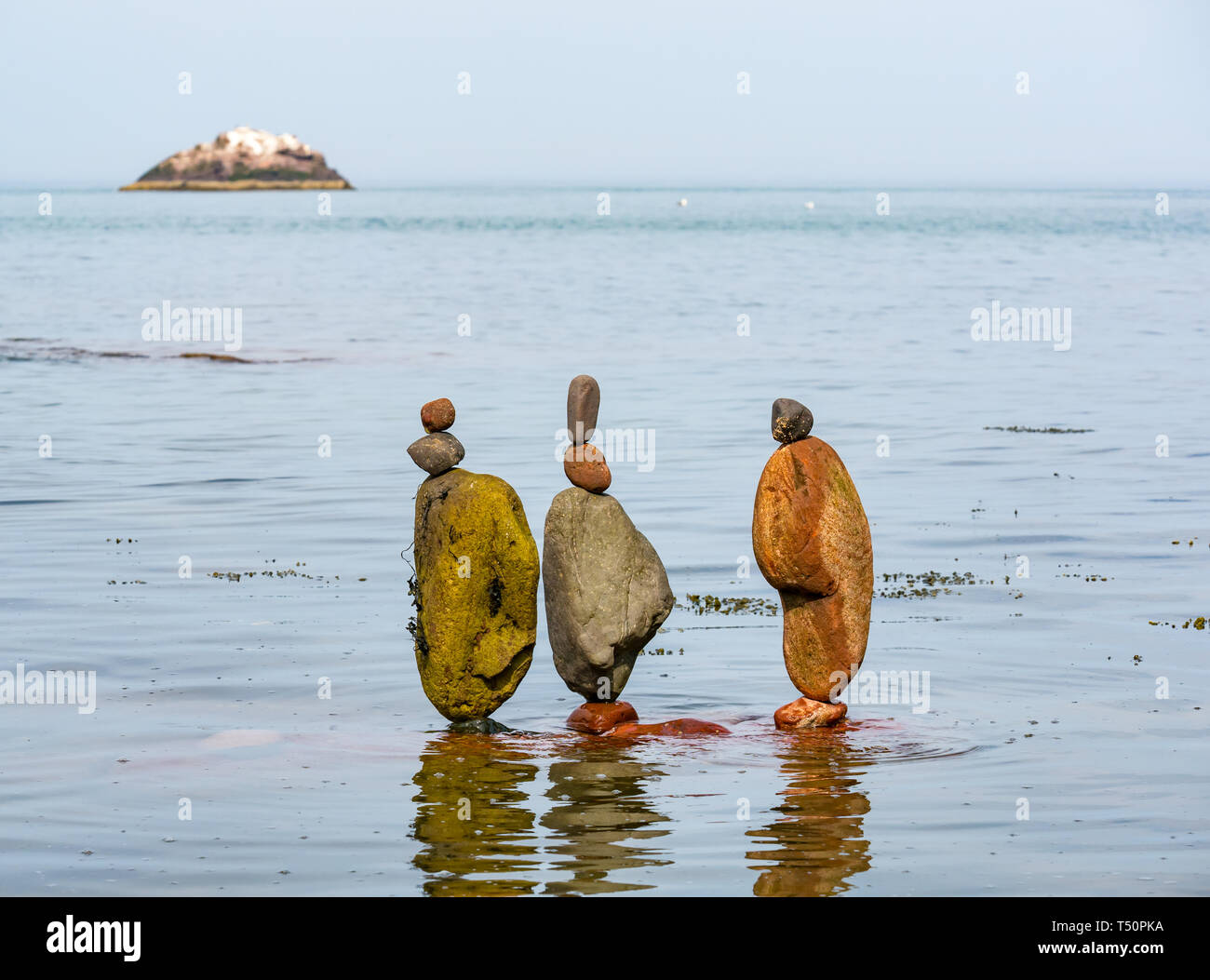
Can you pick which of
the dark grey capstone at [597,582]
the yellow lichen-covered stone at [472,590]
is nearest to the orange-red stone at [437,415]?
the yellow lichen-covered stone at [472,590]

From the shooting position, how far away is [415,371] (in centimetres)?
3881

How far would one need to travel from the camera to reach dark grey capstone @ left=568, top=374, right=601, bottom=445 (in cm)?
1142

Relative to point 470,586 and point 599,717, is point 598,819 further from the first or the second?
point 470,586

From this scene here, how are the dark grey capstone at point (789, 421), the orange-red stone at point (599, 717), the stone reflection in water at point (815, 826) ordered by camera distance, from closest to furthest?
the stone reflection in water at point (815, 826), the dark grey capstone at point (789, 421), the orange-red stone at point (599, 717)

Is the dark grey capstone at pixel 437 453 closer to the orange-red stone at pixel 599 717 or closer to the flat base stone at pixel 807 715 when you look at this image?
the orange-red stone at pixel 599 717

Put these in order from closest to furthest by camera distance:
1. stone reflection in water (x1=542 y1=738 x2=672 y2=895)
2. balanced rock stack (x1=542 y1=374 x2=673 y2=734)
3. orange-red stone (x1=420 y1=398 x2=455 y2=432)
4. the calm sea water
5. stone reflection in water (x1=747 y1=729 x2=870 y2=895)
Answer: stone reflection in water (x1=747 y1=729 x2=870 y2=895) < stone reflection in water (x1=542 y1=738 x2=672 y2=895) < the calm sea water < balanced rock stack (x1=542 y1=374 x2=673 y2=734) < orange-red stone (x1=420 y1=398 x2=455 y2=432)

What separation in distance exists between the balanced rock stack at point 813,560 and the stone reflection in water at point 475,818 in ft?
7.30

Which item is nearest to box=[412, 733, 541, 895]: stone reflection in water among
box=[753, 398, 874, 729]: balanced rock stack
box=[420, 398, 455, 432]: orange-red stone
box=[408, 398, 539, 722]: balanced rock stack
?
box=[408, 398, 539, 722]: balanced rock stack

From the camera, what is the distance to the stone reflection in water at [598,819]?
334 inches

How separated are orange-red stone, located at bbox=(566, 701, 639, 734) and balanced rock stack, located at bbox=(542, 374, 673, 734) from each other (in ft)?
0.05

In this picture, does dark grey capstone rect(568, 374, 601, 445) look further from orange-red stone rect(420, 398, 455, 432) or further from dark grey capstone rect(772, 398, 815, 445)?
dark grey capstone rect(772, 398, 815, 445)

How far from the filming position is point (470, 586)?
37.6 feet

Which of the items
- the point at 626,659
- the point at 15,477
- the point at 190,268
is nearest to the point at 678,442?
the point at 15,477
